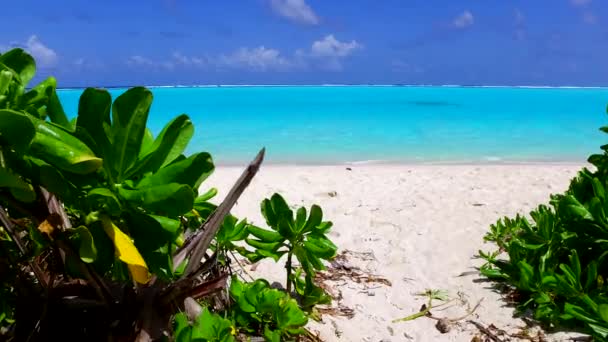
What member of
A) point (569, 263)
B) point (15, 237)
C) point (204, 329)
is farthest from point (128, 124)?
point (569, 263)

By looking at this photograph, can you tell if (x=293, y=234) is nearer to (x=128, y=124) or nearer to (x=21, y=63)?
(x=128, y=124)

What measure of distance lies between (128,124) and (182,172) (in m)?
0.13

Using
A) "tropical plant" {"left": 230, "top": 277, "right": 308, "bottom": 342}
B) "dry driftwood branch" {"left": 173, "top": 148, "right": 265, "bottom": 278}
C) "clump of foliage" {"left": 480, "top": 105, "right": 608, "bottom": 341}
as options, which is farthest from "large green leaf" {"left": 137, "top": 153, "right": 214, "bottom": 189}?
"clump of foliage" {"left": 480, "top": 105, "right": 608, "bottom": 341}

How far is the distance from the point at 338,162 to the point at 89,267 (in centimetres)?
800

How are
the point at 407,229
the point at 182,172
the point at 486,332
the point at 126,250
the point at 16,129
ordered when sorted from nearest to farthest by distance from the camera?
the point at 16,129 < the point at 126,250 < the point at 182,172 < the point at 486,332 < the point at 407,229

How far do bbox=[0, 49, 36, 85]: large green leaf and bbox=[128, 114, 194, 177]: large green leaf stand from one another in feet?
0.81

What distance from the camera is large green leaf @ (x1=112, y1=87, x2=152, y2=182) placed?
0.92 meters

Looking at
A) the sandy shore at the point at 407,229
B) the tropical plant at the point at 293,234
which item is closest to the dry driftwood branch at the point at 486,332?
the sandy shore at the point at 407,229

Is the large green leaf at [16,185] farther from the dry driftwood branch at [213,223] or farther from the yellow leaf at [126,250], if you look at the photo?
the dry driftwood branch at [213,223]

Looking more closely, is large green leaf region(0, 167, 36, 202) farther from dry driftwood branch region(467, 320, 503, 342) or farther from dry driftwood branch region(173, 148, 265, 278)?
dry driftwood branch region(467, 320, 503, 342)

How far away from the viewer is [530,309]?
217 cm

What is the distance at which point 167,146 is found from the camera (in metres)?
1.04

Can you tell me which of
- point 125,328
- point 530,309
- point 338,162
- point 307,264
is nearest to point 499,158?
point 338,162

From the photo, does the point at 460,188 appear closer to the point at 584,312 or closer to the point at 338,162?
the point at 584,312
